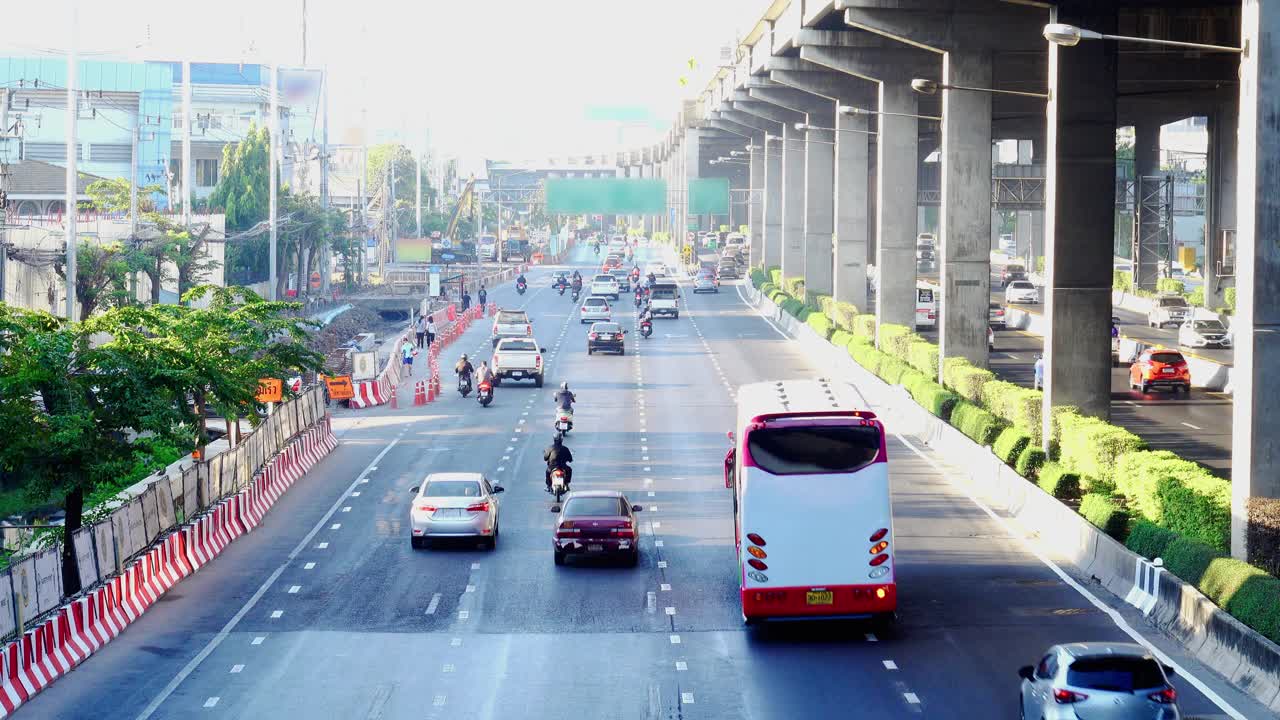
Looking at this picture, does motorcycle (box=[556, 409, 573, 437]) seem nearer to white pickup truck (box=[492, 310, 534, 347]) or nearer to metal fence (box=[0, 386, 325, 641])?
metal fence (box=[0, 386, 325, 641])

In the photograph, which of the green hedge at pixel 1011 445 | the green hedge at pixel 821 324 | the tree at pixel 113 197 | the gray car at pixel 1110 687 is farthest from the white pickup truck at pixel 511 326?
the gray car at pixel 1110 687

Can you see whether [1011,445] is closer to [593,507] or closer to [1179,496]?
[1179,496]

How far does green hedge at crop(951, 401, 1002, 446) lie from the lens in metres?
41.2

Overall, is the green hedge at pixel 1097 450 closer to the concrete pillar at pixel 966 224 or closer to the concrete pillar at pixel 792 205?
the concrete pillar at pixel 966 224

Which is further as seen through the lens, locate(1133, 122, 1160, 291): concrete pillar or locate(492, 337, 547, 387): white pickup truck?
locate(1133, 122, 1160, 291): concrete pillar

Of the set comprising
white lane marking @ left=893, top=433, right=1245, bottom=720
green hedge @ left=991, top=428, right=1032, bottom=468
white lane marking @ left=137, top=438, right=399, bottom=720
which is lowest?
white lane marking @ left=137, top=438, right=399, bottom=720

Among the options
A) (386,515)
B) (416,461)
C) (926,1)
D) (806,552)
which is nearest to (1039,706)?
(806,552)

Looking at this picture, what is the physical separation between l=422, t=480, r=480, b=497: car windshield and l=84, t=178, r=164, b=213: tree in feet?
205

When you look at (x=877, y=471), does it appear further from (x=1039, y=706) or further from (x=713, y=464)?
(x=713, y=464)

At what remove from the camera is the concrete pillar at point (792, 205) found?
112250 mm

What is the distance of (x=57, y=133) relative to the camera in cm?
15150

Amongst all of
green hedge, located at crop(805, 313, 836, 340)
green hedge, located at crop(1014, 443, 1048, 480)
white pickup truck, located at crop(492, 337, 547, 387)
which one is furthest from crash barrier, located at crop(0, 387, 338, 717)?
green hedge, located at crop(805, 313, 836, 340)

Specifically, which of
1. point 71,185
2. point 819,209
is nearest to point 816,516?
point 71,185

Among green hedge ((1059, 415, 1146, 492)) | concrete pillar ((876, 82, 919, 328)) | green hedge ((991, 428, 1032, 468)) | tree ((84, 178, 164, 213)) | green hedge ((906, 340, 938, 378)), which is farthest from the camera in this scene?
tree ((84, 178, 164, 213))
